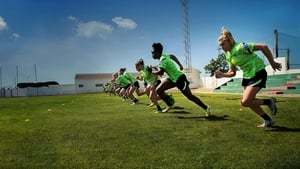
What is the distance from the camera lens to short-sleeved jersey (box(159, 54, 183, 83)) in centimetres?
1038

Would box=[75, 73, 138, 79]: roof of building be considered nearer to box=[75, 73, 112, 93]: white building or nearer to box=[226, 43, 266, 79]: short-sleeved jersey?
box=[75, 73, 112, 93]: white building

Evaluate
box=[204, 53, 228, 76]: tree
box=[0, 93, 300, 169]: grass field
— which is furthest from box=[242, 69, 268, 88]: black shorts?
box=[204, 53, 228, 76]: tree

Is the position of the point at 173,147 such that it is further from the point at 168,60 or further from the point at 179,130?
the point at 168,60

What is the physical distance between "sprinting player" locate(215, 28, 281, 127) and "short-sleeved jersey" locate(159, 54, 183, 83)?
319 cm

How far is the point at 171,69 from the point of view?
1044 cm

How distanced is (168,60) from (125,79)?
10.8 m

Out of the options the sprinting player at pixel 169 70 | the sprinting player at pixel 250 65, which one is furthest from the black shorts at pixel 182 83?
the sprinting player at pixel 250 65

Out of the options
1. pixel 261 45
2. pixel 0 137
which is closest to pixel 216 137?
pixel 261 45

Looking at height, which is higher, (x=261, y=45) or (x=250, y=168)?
(x=261, y=45)

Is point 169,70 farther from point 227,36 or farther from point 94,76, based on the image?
point 94,76

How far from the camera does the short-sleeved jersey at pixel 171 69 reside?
10.4 meters

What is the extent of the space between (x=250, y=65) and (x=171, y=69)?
143 inches

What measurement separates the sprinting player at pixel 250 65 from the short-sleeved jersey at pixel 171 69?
3194mm

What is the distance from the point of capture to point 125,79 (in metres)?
21.2
